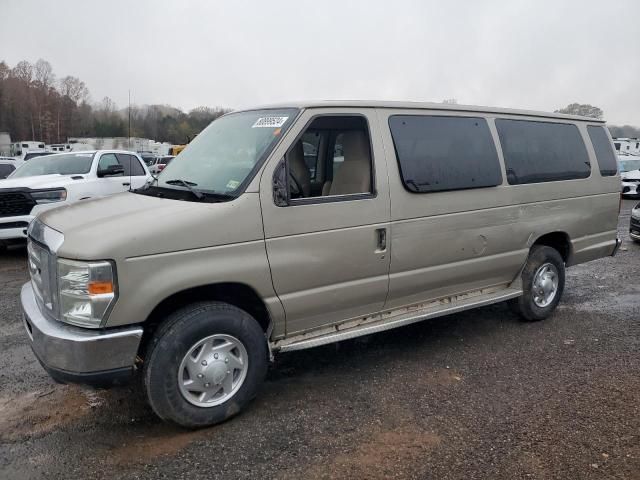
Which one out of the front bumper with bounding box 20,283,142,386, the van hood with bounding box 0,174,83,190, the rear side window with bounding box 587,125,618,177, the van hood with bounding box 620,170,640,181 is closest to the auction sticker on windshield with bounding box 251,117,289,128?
the front bumper with bounding box 20,283,142,386

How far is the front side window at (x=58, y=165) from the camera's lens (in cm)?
945

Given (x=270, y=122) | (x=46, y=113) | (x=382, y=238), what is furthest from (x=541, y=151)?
(x=46, y=113)

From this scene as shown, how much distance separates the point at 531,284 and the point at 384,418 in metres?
2.57

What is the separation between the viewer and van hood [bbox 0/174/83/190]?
838 cm

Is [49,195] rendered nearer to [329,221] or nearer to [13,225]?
[13,225]

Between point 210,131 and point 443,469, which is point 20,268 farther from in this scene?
point 443,469

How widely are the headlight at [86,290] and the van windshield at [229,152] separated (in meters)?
0.94

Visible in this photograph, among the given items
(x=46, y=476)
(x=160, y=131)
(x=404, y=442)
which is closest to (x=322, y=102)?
(x=404, y=442)

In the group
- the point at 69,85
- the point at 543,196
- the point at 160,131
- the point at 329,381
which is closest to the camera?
the point at 329,381

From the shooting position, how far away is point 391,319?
407cm

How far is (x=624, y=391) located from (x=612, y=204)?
266 centimetres

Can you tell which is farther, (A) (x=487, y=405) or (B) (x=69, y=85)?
(B) (x=69, y=85)

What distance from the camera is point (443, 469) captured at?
9.39 feet

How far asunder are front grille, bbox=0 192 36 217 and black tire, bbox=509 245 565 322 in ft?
24.1
